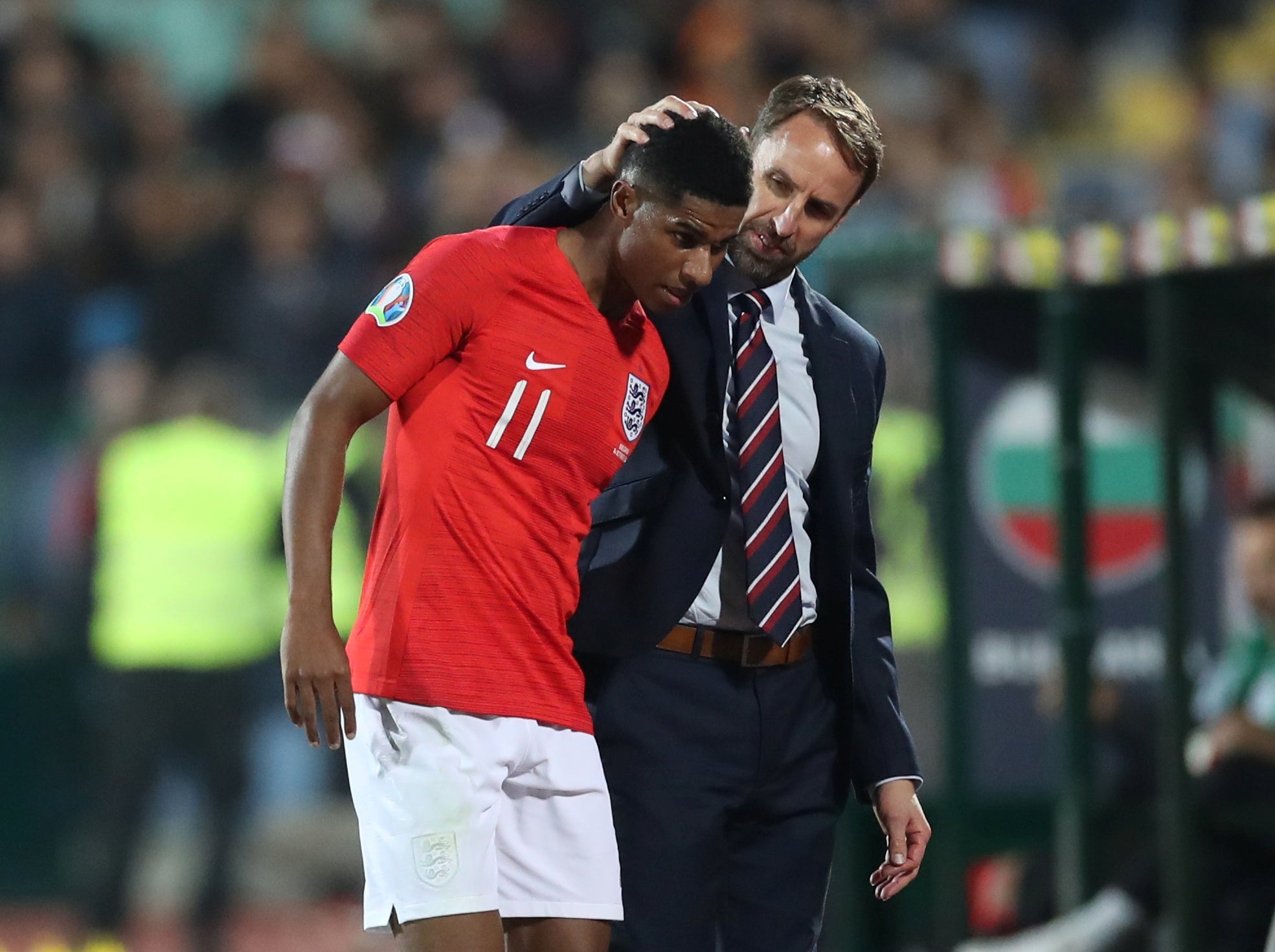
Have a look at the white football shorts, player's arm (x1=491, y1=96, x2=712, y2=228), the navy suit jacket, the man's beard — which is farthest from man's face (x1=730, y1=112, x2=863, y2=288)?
the white football shorts

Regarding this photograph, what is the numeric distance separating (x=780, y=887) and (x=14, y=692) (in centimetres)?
609

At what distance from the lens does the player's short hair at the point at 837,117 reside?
3.10 meters

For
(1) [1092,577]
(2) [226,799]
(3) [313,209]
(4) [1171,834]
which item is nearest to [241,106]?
(3) [313,209]

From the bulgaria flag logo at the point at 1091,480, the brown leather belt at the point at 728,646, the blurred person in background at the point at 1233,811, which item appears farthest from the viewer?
the bulgaria flag logo at the point at 1091,480

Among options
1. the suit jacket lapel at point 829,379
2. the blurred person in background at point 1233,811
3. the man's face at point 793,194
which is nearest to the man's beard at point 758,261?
the man's face at point 793,194

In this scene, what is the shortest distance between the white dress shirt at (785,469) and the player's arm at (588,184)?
0.38 m

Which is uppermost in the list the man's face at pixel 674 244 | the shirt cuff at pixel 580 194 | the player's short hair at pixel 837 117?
the player's short hair at pixel 837 117

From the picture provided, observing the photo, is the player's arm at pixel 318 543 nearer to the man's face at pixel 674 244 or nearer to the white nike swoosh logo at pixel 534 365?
the white nike swoosh logo at pixel 534 365

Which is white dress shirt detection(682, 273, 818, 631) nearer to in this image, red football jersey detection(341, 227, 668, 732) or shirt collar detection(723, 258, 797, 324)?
shirt collar detection(723, 258, 797, 324)

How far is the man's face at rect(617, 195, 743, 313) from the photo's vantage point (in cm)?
272

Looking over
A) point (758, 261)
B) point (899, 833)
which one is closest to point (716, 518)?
point (758, 261)

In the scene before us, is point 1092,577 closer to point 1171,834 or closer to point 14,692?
point 1171,834

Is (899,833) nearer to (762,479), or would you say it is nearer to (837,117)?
(762,479)

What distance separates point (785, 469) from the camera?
320 cm
